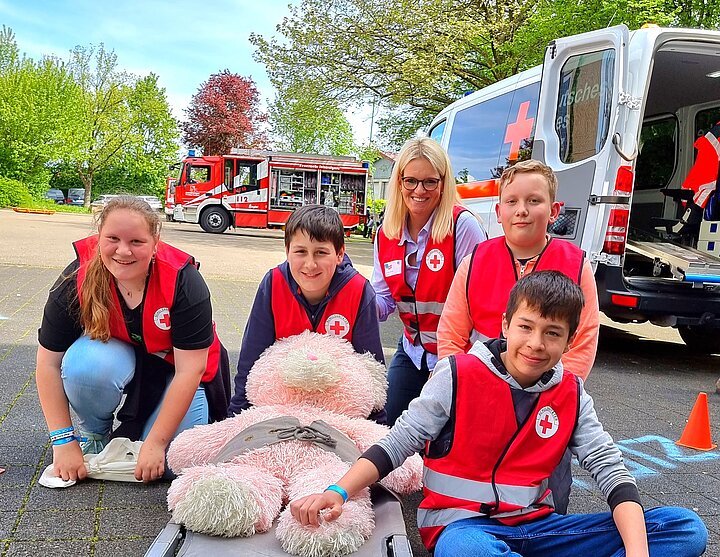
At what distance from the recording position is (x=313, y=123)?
20.9 m

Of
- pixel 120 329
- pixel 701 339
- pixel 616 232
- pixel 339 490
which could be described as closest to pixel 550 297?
pixel 339 490

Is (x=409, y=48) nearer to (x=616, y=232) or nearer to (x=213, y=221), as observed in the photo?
(x=213, y=221)

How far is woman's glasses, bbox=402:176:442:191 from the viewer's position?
10.7ft

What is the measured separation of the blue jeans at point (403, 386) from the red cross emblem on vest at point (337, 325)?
0.75 meters

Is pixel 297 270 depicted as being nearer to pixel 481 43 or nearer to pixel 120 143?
pixel 481 43

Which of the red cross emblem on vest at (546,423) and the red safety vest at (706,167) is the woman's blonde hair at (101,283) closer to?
the red cross emblem on vest at (546,423)

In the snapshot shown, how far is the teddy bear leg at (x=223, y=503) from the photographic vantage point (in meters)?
2.01

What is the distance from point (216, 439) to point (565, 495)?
4.01ft

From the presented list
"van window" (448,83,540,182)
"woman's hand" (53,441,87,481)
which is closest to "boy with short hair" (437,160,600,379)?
"woman's hand" (53,441,87,481)

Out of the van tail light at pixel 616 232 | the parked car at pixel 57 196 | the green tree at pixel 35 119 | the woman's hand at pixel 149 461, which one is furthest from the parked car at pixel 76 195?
the woman's hand at pixel 149 461

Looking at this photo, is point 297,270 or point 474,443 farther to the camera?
point 297,270

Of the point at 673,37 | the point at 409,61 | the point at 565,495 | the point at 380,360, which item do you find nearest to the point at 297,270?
the point at 380,360

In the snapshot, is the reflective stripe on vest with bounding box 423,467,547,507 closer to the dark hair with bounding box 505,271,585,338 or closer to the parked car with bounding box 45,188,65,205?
the dark hair with bounding box 505,271,585,338

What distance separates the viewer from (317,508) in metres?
1.98
